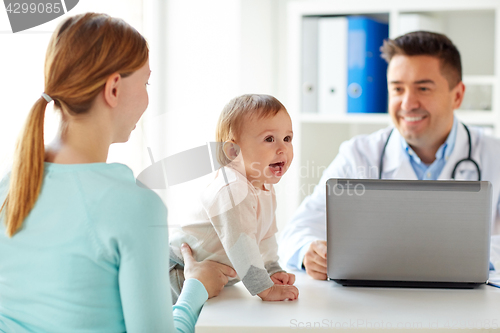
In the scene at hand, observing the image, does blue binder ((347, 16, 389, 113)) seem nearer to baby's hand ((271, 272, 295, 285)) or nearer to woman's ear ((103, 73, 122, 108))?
baby's hand ((271, 272, 295, 285))

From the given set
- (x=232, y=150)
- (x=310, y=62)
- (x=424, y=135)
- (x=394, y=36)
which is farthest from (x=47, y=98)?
(x=394, y=36)

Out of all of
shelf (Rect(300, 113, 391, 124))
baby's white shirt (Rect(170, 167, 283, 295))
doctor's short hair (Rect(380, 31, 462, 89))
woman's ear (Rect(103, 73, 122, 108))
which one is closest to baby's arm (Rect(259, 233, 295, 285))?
baby's white shirt (Rect(170, 167, 283, 295))

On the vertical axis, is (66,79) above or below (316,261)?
above

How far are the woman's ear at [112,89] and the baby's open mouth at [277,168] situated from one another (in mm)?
383

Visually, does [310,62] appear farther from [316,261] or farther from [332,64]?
[316,261]

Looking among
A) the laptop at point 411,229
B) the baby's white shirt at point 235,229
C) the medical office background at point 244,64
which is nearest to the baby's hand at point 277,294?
the baby's white shirt at point 235,229

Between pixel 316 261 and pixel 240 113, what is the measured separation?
0.40 meters

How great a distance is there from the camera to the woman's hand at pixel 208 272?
925 mm

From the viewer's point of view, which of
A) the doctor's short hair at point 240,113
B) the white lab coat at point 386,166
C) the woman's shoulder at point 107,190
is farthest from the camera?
the white lab coat at point 386,166

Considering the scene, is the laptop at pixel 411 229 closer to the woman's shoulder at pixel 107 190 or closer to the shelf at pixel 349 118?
the woman's shoulder at pixel 107 190

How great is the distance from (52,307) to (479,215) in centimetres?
80

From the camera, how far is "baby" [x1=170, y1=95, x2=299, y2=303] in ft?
3.09

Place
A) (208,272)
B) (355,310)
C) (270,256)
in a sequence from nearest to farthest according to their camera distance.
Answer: (355,310)
(208,272)
(270,256)

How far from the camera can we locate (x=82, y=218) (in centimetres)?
71
